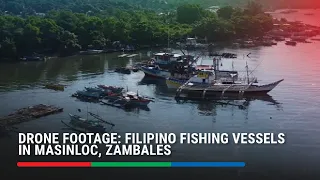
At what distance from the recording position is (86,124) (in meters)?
14.2

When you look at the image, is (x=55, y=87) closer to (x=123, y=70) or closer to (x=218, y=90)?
(x=123, y=70)

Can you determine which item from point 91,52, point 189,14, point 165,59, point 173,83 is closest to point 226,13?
point 189,14

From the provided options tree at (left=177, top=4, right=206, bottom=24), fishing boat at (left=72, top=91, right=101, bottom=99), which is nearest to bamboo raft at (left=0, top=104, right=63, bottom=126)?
fishing boat at (left=72, top=91, right=101, bottom=99)

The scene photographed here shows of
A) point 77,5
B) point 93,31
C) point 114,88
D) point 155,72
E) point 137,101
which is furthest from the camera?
point 77,5

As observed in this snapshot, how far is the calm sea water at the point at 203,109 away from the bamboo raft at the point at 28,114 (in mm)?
295

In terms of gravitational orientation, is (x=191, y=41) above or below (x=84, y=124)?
above

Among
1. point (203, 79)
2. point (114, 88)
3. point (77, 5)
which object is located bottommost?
point (114, 88)

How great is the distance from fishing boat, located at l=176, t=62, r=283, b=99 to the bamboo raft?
520 cm

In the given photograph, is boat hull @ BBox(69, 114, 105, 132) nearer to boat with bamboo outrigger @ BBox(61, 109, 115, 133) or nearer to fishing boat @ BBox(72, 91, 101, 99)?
boat with bamboo outrigger @ BBox(61, 109, 115, 133)

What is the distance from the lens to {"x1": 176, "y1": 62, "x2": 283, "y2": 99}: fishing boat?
61.5 feet

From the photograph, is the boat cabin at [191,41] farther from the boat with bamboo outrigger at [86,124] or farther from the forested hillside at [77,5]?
the boat with bamboo outrigger at [86,124]

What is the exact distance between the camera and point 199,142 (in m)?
13.3

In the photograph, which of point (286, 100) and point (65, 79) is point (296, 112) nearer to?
point (286, 100)

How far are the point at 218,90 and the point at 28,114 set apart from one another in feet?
24.6
